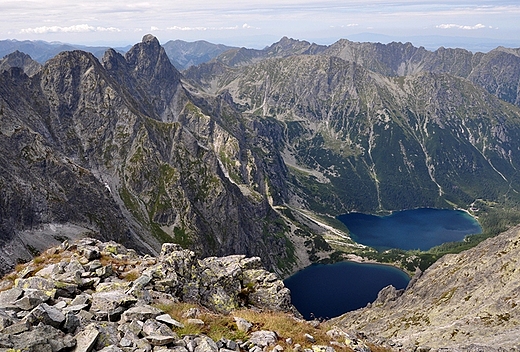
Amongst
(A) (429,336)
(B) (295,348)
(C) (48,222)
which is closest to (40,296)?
(B) (295,348)

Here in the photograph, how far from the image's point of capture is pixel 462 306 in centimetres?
9838

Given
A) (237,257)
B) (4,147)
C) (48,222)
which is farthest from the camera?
(4,147)

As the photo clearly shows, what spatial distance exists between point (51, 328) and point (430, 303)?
4581 inches

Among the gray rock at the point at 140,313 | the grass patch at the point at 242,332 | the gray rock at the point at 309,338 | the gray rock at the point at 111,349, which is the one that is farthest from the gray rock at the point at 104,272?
the gray rock at the point at 309,338

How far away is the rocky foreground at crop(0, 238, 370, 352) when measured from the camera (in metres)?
22.0

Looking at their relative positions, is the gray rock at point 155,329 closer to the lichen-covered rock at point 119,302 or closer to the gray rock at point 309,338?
the lichen-covered rock at point 119,302

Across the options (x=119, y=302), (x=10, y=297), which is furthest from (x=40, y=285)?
(x=119, y=302)

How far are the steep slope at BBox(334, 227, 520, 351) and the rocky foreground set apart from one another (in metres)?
38.0

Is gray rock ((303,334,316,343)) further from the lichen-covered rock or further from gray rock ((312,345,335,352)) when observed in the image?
the lichen-covered rock

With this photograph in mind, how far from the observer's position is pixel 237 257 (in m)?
50.2

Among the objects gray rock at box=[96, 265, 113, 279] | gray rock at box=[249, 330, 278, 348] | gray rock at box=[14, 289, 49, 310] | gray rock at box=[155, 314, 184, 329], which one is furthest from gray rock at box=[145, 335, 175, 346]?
gray rock at box=[96, 265, 113, 279]

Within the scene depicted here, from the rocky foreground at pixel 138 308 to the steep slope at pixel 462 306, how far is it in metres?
38.0

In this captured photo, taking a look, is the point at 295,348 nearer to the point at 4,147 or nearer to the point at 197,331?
the point at 197,331

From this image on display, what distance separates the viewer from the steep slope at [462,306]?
75438mm
